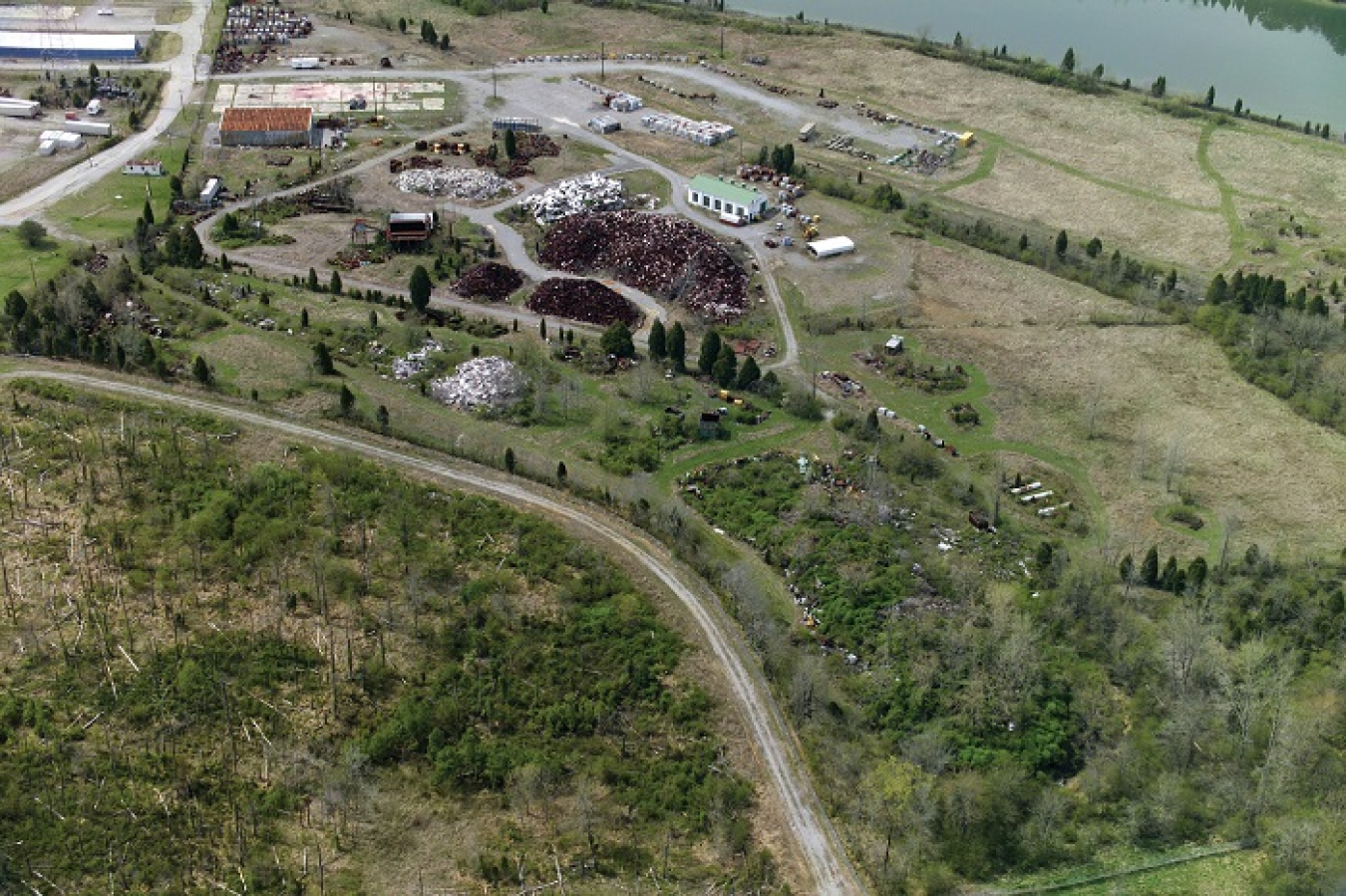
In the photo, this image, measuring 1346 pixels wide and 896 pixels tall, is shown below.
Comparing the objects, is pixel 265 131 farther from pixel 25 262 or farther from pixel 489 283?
pixel 489 283

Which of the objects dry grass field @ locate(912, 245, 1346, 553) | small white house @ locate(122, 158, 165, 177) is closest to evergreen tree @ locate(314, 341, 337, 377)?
small white house @ locate(122, 158, 165, 177)

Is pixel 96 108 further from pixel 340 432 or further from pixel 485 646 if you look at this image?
pixel 485 646

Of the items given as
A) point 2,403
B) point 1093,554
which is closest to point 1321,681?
point 1093,554

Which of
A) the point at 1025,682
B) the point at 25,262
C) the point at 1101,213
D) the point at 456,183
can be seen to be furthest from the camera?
the point at 1101,213

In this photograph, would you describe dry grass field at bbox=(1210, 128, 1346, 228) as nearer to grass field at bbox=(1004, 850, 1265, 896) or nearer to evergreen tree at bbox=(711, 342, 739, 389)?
evergreen tree at bbox=(711, 342, 739, 389)

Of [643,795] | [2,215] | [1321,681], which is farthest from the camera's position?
[2,215]

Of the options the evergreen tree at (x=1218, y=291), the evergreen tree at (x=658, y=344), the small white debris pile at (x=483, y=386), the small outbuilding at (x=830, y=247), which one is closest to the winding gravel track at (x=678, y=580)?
the small white debris pile at (x=483, y=386)

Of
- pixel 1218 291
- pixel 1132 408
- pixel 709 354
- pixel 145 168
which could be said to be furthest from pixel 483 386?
pixel 1218 291
